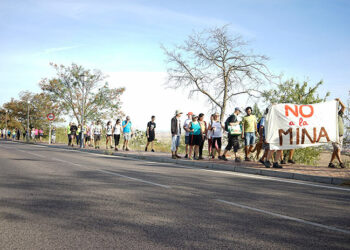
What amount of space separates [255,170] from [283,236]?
708 centimetres

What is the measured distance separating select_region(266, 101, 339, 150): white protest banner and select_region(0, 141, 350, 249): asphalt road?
129 inches

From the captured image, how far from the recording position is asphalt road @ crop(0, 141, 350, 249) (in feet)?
13.4

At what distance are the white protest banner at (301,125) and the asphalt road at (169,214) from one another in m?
3.27

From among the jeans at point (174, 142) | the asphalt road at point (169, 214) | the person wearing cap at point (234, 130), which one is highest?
the person wearing cap at point (234, 130)

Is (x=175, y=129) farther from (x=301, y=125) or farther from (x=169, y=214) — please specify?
(x=169, y=214)

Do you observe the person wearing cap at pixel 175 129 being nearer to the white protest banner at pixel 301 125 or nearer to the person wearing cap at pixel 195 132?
the person wearing cap at pixel 195 132

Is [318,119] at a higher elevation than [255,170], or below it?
higher

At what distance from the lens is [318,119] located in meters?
12.0

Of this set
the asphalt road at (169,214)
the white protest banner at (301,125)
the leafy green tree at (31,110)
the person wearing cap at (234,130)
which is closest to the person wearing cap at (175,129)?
the person wearing cap at (234,130)

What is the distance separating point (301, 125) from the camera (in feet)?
39.4

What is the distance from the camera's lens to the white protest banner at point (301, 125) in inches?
468

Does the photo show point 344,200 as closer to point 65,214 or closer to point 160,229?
point 160,229

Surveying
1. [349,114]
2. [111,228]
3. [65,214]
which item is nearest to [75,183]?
[65,214]

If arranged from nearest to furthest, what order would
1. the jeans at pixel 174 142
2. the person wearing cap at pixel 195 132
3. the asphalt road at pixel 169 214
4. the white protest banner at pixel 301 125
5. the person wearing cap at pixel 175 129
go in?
the asphalt road at pixel 169 214
the white protest banner at pixel 301 125
the person wearing cap at pixel 195 132
the jeans at pixel 174 142
the person wearing cap at pixel 175 129
